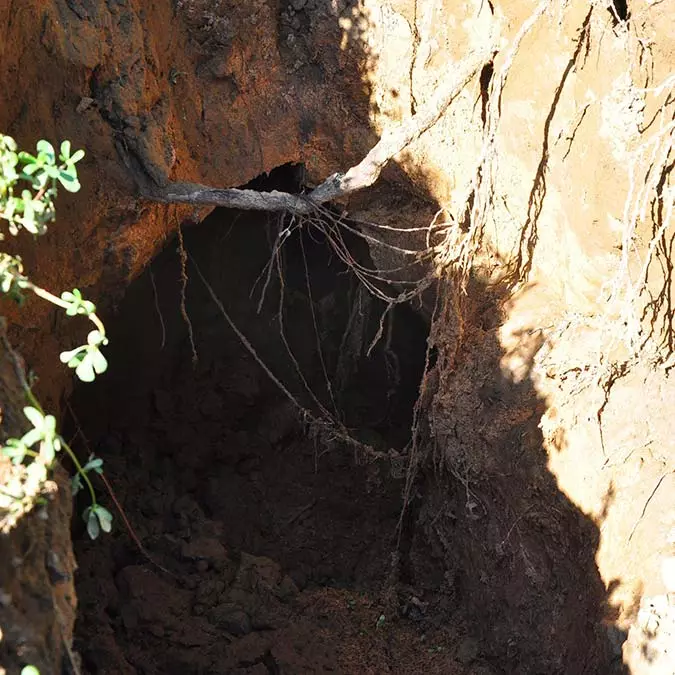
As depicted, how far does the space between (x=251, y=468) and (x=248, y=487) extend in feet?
0.36

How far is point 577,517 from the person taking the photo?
2.98m

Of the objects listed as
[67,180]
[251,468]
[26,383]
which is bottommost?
[26,383]

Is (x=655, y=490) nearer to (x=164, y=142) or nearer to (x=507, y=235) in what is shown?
(x=507, y=235)

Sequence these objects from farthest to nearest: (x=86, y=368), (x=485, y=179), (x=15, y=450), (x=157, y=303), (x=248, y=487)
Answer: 1. (x=248, y=487)
2. (x=157, y=303)
3. (x=485, y=179)
4. (x=86, y=368)
5. (x=15, y=450)

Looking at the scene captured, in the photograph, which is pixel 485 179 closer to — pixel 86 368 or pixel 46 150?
pixel 46 150

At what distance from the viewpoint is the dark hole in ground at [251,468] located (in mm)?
3324

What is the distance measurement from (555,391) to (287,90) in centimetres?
172

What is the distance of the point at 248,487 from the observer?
14.1 feet

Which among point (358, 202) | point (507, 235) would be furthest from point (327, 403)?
point (507, 235)

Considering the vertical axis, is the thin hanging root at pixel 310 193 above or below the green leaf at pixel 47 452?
above

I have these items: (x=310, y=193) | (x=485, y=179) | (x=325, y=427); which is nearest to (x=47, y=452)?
(x=310, y=193)

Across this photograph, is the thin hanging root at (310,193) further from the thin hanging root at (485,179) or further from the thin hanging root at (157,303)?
the thin hanging root at (157,303)

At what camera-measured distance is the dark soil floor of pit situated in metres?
3.30

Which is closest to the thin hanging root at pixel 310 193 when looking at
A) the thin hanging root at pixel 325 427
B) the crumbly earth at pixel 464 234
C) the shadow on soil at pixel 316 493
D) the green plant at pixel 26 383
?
the crumbly earth at pixel 464 234
